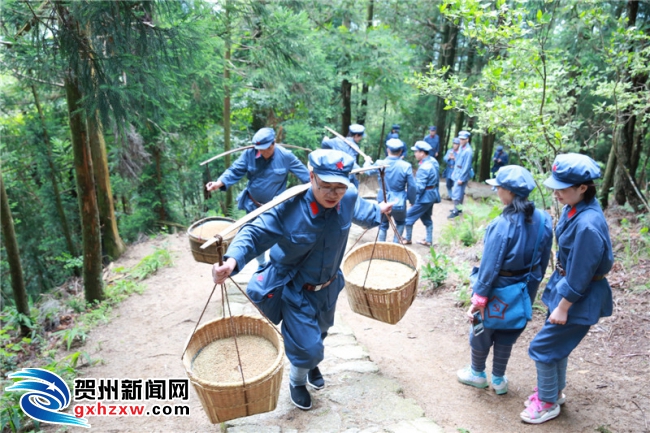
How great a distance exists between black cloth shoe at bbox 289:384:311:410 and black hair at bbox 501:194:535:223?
7.39ft

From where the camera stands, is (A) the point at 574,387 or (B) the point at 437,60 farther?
(B) the point at 437,60

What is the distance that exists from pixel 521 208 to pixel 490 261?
485 millimetres

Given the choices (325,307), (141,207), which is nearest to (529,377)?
(325,307)

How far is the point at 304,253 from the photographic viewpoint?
10.3 ft

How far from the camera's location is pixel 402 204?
739cm

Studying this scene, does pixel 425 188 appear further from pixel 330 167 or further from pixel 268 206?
pixel 268 206

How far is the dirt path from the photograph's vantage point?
3572mm

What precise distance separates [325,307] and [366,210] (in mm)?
917

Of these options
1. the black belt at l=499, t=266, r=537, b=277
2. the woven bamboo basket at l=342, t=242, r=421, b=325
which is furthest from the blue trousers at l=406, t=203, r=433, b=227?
the black belt at l=499, t=266, r=537, b=277

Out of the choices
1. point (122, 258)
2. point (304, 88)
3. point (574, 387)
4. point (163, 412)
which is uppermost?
point (304, 88)

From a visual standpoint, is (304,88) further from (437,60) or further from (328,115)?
(437,60)

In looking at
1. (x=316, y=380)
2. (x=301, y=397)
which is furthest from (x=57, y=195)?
(x=301, y=397)

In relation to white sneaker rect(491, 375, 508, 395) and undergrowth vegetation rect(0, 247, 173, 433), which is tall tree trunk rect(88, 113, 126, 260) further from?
white sneaker rect(491, 375, 508, 395)

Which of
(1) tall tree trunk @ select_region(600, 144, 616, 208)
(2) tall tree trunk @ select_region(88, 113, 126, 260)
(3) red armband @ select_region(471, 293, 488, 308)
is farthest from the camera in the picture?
(2) tall tree trunk @ select_region(88, 113, 126, 260)
